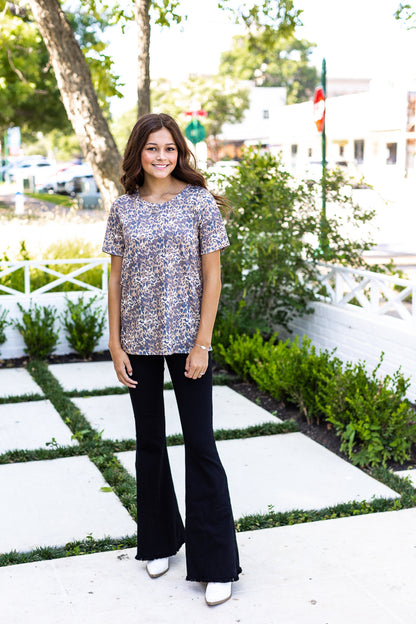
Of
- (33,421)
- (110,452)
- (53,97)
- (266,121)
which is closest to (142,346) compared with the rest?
(110,452)

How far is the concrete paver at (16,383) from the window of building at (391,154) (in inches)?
1160

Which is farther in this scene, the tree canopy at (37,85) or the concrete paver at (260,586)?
the tree canopy at (37,85)

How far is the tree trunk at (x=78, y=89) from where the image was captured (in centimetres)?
953

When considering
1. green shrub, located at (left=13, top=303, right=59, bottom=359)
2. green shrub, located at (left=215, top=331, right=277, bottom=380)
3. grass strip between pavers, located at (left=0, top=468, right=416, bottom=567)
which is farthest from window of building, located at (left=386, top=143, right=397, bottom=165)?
grass strip between pavers, located at (left=0, top=468, right=416, bottom=567)

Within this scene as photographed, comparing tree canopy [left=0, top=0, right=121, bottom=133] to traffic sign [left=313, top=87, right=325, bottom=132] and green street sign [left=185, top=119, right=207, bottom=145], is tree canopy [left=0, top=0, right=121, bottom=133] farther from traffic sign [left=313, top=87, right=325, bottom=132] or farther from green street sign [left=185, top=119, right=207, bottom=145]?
traffic sign [left=313, top=87, right=325, bottom=132]

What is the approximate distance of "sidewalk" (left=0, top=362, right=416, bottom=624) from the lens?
3367 millimetres

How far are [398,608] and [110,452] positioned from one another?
2539mm

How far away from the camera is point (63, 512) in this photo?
14.7 feet

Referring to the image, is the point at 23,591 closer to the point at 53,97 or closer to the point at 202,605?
the point at 202,605

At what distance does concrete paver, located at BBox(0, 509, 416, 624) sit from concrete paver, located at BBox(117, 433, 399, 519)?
496 mm

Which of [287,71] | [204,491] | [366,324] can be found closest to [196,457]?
[204,491]

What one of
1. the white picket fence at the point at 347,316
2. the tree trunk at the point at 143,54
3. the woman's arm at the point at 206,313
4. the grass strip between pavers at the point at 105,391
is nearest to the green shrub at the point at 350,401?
the white picket fence at the point at 347,316

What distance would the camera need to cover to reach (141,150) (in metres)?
3.43

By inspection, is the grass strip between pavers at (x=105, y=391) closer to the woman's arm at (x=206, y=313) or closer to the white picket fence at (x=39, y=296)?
the white picket fence at (x=39, y=296)
